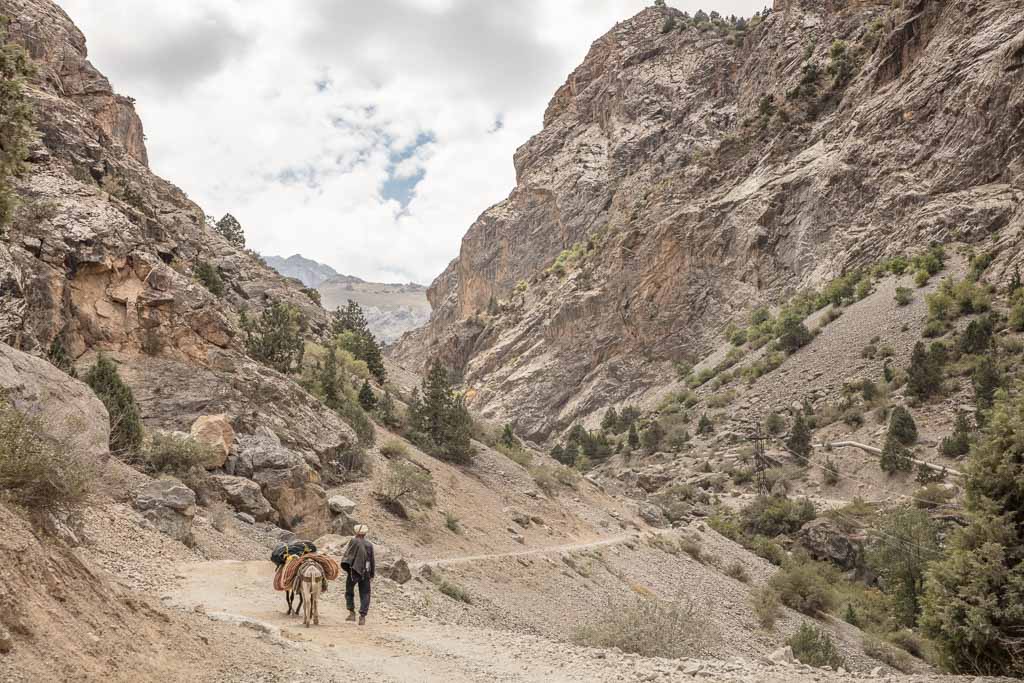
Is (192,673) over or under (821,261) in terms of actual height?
under

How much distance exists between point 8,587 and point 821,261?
67.2 m

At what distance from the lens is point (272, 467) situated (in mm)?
18453

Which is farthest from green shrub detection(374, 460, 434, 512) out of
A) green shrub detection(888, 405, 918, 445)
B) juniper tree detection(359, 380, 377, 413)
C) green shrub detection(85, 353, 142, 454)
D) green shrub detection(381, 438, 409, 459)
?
green shrub detection(888, 405, 918, 445)

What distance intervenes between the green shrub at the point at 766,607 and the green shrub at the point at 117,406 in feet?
64.6

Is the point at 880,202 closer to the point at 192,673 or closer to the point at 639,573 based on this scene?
the point at 639,573

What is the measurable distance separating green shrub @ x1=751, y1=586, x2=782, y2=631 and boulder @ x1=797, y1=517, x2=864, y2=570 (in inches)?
300

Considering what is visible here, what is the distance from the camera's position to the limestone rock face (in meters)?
11.9

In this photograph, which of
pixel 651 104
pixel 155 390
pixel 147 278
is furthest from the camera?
pixel 651 104

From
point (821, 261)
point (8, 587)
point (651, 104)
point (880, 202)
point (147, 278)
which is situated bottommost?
point (8, 587)

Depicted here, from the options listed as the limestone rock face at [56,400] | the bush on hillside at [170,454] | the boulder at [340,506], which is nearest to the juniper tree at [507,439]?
the boulder at [340,506]

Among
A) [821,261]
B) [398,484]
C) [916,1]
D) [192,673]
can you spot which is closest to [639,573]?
[398,484]

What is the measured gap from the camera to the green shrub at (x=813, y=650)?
20078mm

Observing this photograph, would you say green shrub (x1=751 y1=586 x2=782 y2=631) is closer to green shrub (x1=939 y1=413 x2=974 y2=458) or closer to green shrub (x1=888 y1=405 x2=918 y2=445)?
green shrub (x1=939 y1=413 x2=974 y2=458)

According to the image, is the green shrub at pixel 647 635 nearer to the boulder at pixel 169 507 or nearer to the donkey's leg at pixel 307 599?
the donkey's leg at pixel 307 599
